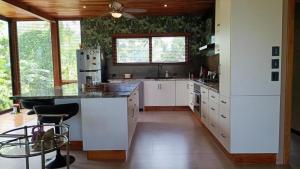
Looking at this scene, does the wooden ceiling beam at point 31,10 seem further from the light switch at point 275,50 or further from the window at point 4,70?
the light switch at point 275,50

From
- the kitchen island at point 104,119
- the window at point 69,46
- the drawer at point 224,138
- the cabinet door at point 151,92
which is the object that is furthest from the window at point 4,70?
the drawer at point 224,138

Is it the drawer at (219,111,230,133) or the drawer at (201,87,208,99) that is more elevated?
the drawer at (201,87,208,99)

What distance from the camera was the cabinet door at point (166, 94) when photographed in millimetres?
6668

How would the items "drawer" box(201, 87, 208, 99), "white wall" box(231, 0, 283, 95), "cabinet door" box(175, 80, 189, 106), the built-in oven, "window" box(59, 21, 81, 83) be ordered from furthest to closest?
"window" box(59, 21, 81, 83)
"cabinet door" box(175, 80, 189, 106)
the built-in oven
"drawer" box(201, 87, 208, 99)
"white wall" box(231, 0, 283, 95)

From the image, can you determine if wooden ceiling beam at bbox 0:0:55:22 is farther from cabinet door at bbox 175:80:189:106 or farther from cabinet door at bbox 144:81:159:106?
cabinet door at bbox 175:80:189:106

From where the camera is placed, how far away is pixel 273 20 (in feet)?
9.87

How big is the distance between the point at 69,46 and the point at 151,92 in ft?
9.14

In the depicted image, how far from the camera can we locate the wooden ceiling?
5.50 meters

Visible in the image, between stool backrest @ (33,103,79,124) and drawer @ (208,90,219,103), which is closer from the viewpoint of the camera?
stool backrest @ (33,103,79,124)

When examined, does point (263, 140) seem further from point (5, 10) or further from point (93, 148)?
point (5, 10)

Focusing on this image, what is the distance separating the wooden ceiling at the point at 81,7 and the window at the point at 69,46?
11.0 inches

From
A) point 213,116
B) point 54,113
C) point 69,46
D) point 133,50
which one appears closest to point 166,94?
point 133,50

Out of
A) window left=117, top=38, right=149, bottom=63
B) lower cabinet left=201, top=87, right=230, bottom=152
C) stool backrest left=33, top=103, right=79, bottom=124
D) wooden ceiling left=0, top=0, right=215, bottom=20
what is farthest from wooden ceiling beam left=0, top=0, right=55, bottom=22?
lower cabinet left=201, top=87, right=230, bottom=152

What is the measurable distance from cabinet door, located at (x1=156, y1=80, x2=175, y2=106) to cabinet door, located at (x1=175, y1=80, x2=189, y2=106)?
0.11 meters
